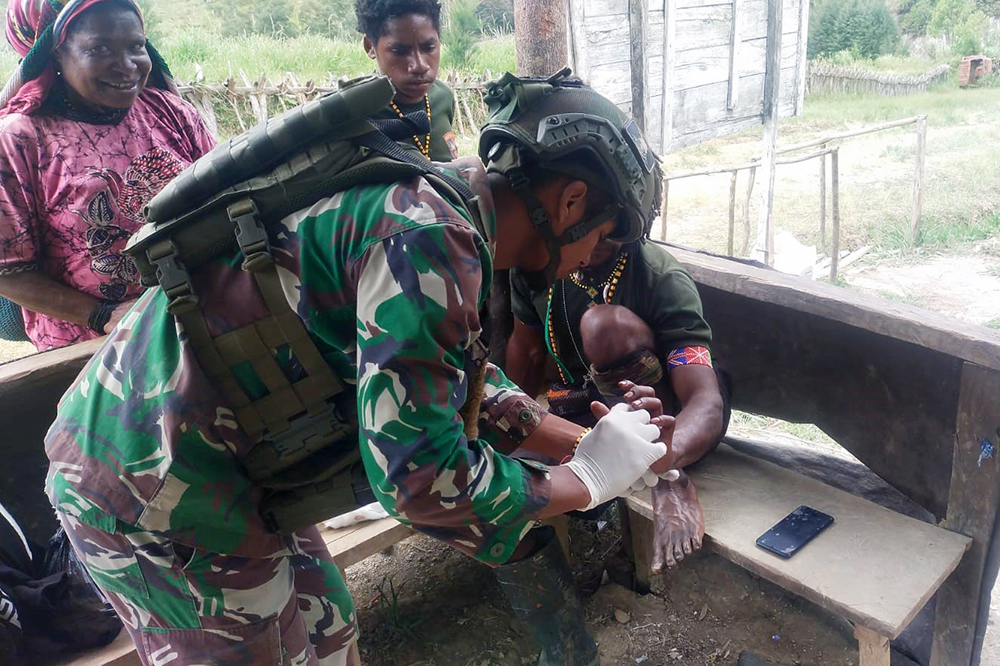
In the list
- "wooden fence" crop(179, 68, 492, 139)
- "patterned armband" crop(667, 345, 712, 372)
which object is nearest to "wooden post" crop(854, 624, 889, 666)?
"patterned armband" crop(667, 345, 712, 372)

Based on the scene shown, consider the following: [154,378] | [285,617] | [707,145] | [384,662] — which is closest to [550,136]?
[154,378]

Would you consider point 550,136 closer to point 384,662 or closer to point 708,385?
point 708,385

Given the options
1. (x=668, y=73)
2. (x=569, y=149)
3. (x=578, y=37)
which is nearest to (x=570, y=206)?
(x=569, y=149)

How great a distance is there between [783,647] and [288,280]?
2.13m

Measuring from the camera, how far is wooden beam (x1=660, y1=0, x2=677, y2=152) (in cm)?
411

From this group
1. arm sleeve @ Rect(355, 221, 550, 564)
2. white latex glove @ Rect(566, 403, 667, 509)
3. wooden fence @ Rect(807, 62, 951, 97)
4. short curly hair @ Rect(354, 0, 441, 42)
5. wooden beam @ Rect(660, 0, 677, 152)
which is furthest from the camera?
wooden fence @ Rect(807, 62, 951, 97)

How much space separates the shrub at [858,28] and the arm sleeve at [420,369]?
65.4 ft

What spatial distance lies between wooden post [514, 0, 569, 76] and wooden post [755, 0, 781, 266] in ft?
6.16

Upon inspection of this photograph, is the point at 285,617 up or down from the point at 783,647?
up

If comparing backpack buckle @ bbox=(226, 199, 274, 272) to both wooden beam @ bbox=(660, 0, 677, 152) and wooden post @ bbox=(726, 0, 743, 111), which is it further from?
wooden post @ bbox=(726, 0, 743, 111)

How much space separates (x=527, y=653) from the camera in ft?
8.35

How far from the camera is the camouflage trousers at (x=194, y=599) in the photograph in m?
1.29

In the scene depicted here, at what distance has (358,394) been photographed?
1.07 meters

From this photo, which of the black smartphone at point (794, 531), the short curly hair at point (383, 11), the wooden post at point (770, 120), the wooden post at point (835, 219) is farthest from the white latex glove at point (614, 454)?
the wooden post at point (835, 219)
